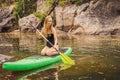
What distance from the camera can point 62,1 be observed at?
3516cm

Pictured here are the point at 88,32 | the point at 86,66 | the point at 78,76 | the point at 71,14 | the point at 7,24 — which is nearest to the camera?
the point at 78,76

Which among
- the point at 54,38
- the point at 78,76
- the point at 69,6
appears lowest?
the point at 78,76

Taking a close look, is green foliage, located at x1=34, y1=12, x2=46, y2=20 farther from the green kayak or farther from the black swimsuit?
the green kayak

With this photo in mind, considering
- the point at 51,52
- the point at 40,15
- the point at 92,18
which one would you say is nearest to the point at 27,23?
the point at 40,15

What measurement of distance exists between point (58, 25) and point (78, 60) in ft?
66.7

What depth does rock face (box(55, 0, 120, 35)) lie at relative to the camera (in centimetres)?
2914

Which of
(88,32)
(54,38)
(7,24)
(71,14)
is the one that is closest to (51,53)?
(54,38)

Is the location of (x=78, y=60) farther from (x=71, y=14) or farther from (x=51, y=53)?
(x=71, y=14)

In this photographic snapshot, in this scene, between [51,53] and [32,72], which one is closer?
[32,72]

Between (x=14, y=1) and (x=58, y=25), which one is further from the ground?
(x=14, y=1)

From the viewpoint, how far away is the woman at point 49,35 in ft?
41.3

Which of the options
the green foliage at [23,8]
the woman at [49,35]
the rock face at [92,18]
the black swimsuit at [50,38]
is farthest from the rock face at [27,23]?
the woman at [49,35]

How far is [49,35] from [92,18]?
724 inches

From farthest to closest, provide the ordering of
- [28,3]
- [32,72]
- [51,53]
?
[28,3]
[51,53]
[32,72]
